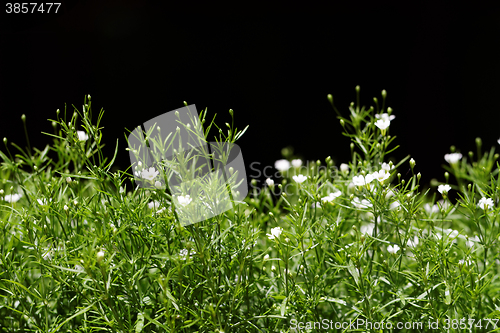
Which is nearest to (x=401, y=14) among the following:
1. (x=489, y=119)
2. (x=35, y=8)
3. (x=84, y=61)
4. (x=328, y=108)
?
(x=328, y=108)

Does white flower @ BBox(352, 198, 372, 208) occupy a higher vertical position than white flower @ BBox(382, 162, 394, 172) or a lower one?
lower

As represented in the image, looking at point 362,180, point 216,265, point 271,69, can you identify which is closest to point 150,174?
point 216,265

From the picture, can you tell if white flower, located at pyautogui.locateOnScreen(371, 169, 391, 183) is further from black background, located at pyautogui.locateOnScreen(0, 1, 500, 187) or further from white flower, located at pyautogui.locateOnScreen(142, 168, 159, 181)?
black background, located at pyautogui.locateOnScreen(0, 1, 500, 187)

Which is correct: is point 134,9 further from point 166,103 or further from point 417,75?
point 417,75

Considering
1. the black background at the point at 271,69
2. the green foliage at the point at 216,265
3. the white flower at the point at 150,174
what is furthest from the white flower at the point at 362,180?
the black background at the point at 271,69

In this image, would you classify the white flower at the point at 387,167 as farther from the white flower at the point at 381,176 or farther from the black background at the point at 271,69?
the black background at the point at 271,69

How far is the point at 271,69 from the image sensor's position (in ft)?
6.89

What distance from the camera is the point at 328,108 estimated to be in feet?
7.03

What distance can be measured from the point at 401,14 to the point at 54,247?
203 centimetres

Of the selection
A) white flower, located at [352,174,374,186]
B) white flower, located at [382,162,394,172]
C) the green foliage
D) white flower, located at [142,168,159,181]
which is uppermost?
white flower, located at [142,168,159,181]

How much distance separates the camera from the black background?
1964mm

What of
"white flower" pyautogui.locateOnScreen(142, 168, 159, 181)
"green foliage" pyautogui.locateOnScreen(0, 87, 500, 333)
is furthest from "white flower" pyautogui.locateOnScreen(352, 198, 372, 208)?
"white flower" pyautogui.locateOnScreen(142, 168, 159, 181)

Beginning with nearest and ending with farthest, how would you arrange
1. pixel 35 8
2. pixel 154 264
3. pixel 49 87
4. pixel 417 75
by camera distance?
pixel 154 264
pixel 35 8
pixel 49 87
pixel 417 75

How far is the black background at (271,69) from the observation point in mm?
1964
